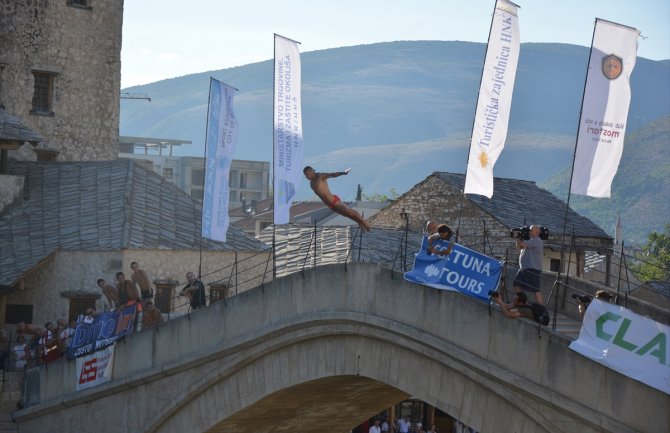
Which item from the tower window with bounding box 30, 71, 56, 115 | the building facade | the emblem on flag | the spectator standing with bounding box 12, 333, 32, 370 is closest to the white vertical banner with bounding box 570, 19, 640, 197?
the emblem on flag

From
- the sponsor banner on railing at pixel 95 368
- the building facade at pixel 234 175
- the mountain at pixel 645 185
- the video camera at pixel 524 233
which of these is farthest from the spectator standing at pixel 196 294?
the mountain at pixel 645 185

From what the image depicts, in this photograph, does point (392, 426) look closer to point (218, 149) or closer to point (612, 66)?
point (218, 149)

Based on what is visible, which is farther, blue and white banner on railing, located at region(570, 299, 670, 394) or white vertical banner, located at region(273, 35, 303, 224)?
white vertical banner, located at region(273, 35, 303, 224)

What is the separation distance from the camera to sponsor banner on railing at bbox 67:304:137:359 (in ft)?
94.0

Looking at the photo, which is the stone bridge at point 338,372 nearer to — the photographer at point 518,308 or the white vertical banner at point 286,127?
the photographer at point 518,308

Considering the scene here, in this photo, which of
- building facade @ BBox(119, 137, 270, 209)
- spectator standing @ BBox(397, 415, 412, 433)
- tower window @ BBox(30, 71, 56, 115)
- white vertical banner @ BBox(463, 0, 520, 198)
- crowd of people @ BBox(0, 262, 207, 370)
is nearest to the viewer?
white vertical banner @ BBox(463, 0, 520, 198)

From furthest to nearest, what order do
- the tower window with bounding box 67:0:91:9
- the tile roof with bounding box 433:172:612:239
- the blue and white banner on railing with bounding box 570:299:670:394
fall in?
the tile roof with bounding box 433:172:612:239
the tower window with bounding box 67:0:91:9
the blue and white banner on railing with bounding box 570:299:670:394

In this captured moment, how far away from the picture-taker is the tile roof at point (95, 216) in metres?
36.4

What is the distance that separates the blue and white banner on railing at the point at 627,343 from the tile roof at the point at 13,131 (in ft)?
76.2

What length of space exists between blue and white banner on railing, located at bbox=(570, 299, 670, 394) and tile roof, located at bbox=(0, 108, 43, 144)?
23.2 meters

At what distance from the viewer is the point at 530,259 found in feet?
69.4

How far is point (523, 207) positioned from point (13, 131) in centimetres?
1921

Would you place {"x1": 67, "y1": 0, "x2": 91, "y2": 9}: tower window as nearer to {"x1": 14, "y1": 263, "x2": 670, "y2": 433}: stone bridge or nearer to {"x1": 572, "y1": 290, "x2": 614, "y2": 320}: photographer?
{"x1": 14, "y1": 263, "x2": 670, "y2": 433}: stone bridge

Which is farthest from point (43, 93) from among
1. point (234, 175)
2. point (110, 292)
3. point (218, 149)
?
point (234, 175)
